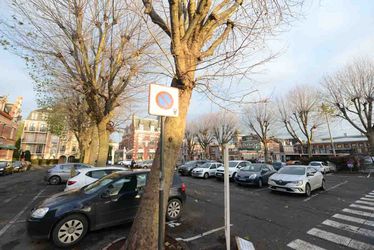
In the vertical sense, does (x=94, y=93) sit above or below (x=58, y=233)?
above

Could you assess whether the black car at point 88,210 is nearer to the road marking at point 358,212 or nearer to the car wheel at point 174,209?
the car wheel at point 174,209

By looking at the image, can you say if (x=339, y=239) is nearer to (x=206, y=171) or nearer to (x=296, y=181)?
(x=296, y=181)

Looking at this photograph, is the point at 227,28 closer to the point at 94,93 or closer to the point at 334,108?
the point at 94,93

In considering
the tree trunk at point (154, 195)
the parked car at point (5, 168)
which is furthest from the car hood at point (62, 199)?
the parked car at point (5, 168)

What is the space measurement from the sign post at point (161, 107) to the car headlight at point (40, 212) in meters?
2.95

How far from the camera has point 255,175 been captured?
1242cm

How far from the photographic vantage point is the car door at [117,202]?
4.68m

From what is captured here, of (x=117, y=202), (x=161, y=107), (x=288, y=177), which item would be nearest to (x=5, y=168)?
(x=117, y=202)

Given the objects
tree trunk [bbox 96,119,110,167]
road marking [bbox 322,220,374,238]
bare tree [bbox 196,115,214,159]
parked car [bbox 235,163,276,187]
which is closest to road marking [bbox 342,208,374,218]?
road marking [bbox 322,220,374,238]

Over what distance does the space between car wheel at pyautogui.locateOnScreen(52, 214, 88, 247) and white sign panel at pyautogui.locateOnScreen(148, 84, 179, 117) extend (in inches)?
135

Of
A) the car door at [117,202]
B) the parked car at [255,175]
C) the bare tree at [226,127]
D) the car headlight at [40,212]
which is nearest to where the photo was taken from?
the car headlight at [40,212]

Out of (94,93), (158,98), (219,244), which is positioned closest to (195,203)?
(219,244)

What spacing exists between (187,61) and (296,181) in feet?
28.5

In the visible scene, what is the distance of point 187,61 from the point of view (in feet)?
13.1
